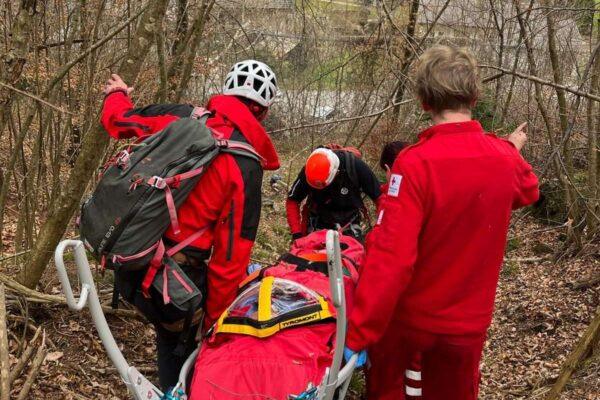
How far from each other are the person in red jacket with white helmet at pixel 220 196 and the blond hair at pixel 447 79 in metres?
0.88

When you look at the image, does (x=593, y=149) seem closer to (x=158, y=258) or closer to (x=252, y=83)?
(x=252, y=83)

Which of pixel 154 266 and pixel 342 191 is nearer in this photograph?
pixel 154 266

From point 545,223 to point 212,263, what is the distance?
713cm

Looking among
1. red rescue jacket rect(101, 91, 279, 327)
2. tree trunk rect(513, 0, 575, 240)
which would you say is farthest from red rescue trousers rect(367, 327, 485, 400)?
Result: tree trunk rect(513, 0, 575, 240)

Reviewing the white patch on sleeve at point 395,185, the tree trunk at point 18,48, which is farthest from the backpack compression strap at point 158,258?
the tree trunk at point 18,48

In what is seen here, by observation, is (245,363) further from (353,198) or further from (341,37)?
(341,37)

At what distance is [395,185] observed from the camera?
2.47 metres

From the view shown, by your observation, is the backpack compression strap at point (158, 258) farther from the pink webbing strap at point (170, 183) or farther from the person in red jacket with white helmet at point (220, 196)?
the pink webbing strap at point (170, 183)

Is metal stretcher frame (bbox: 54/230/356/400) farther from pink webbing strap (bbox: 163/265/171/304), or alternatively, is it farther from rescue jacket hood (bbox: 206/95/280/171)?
rescue jacket hood (bbox: 206/95/280/171)

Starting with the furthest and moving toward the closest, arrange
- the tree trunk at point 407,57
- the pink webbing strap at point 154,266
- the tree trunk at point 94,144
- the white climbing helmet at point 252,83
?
the tree trunk at point 407,57 < the tree trunk at point 94,144 < the white climbing helmet at point 252,83 < the pink webbing strap at point 154,266

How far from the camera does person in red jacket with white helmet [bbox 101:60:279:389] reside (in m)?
2.79

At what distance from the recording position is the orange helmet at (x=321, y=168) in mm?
4234

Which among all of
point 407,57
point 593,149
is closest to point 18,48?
point 407,57

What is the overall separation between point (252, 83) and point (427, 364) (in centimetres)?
168
